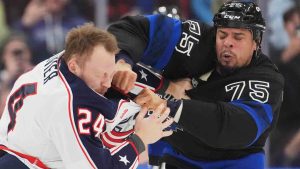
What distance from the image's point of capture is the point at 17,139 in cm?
220

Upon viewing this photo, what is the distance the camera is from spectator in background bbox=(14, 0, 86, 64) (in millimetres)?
5207

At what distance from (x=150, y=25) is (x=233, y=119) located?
63 centimetres

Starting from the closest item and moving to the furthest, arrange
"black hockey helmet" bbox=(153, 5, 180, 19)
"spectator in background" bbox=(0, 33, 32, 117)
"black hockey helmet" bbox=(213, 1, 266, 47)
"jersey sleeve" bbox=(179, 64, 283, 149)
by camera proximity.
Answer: "jersey sleeve" bbox=(179, 64, 283, 149) → "black hockey helmet" bbox=(213, 1, 266, 47) → "black hockey helmet" bbox=(153, 5, 180, 19) → "spectator in background" bbox=(0, 33, 32, 117)

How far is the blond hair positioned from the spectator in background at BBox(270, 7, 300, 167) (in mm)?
3071

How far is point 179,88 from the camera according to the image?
290 cm

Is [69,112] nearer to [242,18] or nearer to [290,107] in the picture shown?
[242,18]

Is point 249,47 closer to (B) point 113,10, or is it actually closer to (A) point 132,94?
(A) point 132,94

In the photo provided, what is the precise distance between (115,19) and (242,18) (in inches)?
102

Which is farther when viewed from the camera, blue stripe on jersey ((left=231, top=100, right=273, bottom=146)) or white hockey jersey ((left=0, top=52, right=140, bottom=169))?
blue stripe on jersey ((left=231, top=100, right=273, bottom=146))

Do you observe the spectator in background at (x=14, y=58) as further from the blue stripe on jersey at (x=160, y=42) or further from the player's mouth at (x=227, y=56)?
the player's mouth at (x=227, y=56)

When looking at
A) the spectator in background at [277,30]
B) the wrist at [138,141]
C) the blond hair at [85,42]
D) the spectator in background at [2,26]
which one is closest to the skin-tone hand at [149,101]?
the wrist at [138,141]

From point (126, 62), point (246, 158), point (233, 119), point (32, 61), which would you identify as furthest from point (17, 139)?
point (32, 61)

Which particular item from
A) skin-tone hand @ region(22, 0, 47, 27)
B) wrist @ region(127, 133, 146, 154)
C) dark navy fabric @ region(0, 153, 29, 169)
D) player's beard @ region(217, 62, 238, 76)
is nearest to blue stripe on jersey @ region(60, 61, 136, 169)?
wrist @ region(127, 133, 146, 154)

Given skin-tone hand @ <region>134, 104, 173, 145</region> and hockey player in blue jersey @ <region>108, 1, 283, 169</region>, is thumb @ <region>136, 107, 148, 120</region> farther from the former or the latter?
hockey player in blue jersey @ <region>108, 1, 283, 169</region>
